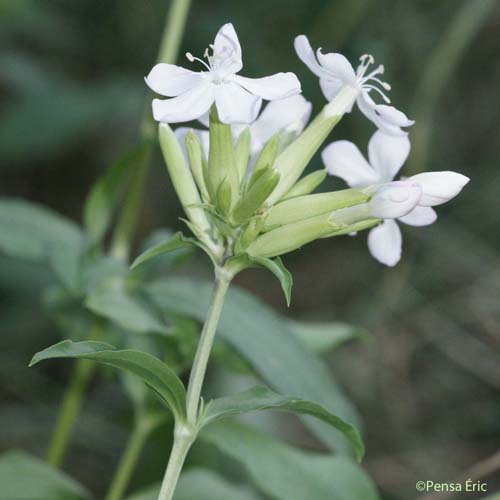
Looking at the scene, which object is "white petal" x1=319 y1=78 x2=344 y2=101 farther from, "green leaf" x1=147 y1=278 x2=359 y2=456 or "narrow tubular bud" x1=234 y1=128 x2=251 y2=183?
"green leaf" x1=147 y1=278 x2=359 y2=456

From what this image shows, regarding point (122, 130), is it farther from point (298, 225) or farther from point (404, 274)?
point (298, 225)

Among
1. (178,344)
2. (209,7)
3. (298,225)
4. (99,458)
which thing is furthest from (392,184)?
(209,7)

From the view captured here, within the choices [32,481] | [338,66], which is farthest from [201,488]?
[338,66]

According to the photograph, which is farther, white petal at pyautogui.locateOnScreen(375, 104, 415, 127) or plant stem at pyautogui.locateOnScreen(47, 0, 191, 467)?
plant stem at pyautogui.locateOnScreen(47, 0, 191, 467)

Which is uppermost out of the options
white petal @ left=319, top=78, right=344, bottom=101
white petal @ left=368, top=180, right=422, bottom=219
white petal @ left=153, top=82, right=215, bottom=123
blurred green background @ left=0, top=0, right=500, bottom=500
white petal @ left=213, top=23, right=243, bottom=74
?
white petal @ left=213, top=23, right=243, bottom=74

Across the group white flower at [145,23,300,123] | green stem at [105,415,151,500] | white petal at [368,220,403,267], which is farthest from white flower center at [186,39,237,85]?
green stem at [105,415,151,500]

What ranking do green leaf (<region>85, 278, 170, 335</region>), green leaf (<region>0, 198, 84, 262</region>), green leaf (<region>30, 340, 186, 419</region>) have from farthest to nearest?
green leaf (<region>0, 198, 84, 262</region>), green leaf (<region>85, 278, 170, 335</region>), green leaf (<region>30, 340, 186, 419</region>)
